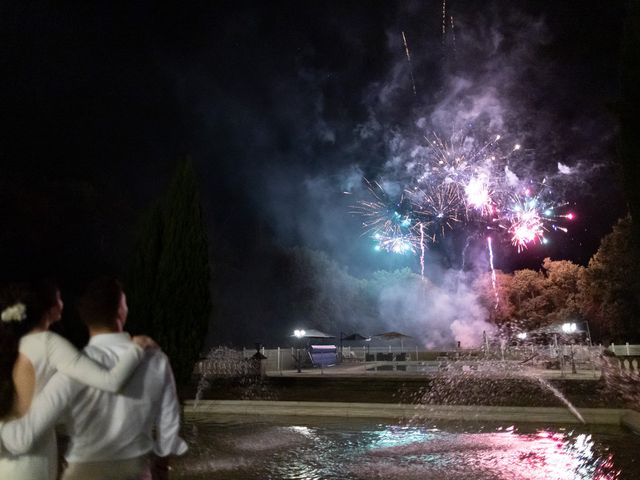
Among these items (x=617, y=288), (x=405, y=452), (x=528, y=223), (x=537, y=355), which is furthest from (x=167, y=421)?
(x=617, y=288)

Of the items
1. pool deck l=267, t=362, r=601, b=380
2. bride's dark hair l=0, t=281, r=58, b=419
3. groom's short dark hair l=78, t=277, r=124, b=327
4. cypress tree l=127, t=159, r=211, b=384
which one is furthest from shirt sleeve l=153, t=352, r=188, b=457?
pool deck l=267, t=362, r=601, b=380

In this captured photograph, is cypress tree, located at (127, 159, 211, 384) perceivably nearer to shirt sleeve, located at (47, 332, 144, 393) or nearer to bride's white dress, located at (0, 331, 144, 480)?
bride's white dress, located at (0, 331, 144, 480)

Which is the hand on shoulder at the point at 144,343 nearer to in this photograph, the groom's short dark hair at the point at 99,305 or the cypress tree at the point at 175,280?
the groom's short dark hair at the point at 99,305

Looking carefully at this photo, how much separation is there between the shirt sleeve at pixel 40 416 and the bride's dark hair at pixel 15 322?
4.6 inches

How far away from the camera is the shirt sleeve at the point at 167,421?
8.19 feet

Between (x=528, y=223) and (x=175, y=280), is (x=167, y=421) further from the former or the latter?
(x=528, y=223)

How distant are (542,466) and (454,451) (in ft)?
4.35

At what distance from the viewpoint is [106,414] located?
2.40m

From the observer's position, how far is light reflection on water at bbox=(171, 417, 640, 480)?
254 inches

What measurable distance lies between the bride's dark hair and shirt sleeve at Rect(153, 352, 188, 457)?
660 millimetres

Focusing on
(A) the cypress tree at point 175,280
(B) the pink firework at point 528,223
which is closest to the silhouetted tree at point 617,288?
(B) the pink firework at point 528,223

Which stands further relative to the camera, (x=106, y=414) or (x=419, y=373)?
(x=419, y=373)

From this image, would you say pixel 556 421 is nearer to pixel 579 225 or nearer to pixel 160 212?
pixel 160 212

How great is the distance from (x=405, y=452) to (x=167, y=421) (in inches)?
230
